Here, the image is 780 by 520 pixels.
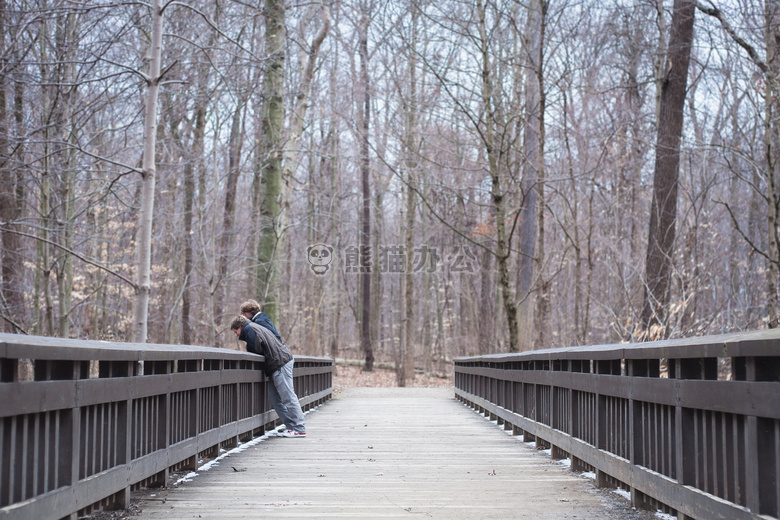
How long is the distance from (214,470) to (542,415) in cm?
335

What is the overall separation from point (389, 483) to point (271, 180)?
1298cm

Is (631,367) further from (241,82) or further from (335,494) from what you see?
(241,82)

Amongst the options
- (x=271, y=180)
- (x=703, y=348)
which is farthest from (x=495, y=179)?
(x=703, y=348)

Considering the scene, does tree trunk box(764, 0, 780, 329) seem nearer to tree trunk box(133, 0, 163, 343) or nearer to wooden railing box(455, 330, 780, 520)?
wooden railing box(455, 330, 780, 520)

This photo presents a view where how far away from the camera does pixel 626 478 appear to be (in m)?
5.38

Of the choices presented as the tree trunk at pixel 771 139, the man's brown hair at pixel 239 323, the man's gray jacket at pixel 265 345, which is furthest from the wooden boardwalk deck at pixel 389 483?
the tree trunk at pixel 771 139

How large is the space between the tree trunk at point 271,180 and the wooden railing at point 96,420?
34.7ft

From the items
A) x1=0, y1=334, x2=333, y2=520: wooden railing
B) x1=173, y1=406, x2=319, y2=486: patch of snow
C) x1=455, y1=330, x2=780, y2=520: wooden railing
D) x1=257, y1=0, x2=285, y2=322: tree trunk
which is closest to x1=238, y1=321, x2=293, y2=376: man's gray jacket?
x1=173, y1=406, x2=319, y2=486: patch of snow

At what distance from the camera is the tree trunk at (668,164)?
16562mm

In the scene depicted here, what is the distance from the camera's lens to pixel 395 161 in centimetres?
2858

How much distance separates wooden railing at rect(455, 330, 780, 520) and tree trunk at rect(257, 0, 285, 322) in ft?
36.1

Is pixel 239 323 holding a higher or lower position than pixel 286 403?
higher
